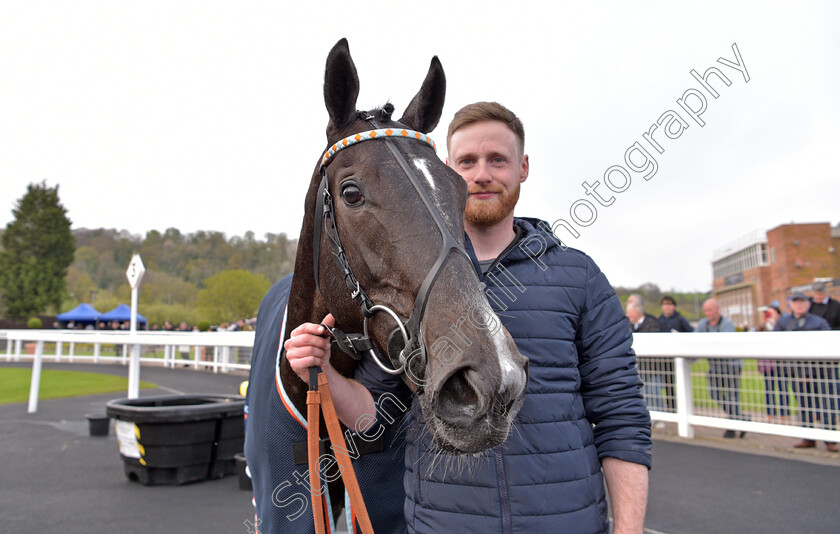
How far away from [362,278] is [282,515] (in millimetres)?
1217

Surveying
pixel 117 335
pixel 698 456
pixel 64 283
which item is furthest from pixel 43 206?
pixel 698 456

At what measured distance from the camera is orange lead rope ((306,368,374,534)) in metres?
1.74

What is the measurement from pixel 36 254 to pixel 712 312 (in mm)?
67707

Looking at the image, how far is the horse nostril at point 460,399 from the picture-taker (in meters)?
1.14

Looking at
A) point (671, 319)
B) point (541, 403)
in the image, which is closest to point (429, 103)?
point (541, 403)

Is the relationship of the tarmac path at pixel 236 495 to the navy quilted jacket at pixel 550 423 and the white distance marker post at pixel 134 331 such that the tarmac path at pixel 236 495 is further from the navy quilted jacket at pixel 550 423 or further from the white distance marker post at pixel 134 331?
the navy quilted jacket at pixel 550 423

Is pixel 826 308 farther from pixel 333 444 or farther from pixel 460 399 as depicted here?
pixel 460 399

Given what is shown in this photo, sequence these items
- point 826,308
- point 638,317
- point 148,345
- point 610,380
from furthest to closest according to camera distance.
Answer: point 148,345
point 638,317
point 826,308
point 610,380

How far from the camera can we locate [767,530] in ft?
13.1

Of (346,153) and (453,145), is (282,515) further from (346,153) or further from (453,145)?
(453,145)

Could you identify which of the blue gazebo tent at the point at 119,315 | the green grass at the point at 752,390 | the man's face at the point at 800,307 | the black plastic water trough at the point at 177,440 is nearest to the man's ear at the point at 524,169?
the black plastic water trough at the point at 177,440

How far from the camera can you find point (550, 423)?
163 cm

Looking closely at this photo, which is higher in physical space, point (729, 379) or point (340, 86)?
point (340, 86)

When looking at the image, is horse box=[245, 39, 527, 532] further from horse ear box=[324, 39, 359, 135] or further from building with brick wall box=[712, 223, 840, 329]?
building with brick wall box=[712, 223, 840, 329]
